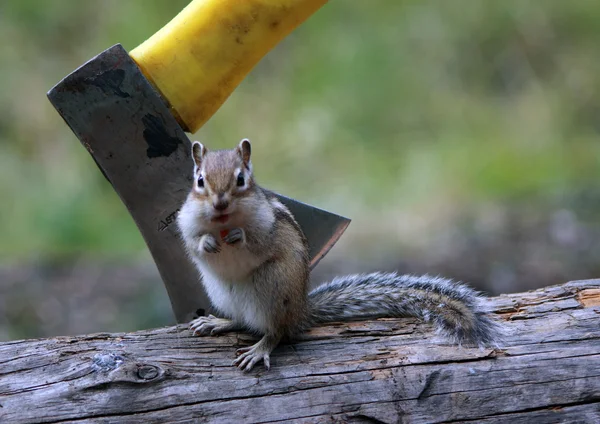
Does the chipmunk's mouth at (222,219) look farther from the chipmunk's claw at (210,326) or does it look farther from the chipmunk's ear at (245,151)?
the chipmunk's claw at (210,326)

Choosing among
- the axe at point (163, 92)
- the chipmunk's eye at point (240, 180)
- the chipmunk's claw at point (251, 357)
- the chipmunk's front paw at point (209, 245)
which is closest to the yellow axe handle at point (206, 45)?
the axe at point (163, 92)

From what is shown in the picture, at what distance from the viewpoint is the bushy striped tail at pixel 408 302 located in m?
2.47

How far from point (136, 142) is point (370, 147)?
380 cm

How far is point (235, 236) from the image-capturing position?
93.7 inches

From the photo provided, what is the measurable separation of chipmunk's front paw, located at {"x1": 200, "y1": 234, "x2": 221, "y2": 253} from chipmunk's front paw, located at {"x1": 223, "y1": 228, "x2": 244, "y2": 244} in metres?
0.03

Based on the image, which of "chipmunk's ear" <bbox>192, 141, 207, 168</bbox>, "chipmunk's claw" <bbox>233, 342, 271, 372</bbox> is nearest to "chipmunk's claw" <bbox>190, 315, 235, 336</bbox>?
"chipmunk's claw" <bbox>233, 342, 271, 372</bbox>

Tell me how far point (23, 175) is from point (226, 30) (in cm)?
395

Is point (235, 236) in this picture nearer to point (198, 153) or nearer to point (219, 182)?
point (219, 182)

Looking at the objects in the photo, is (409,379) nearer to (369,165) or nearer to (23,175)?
(369,165)

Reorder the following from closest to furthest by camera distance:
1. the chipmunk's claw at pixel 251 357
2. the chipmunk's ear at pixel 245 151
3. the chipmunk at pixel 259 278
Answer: the chipmunk's claw at pixel 251 357
the chipmunk at pixel 259 278
the chipmunk's ear at pixel 245 151

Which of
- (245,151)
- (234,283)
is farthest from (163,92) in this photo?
(234,283)

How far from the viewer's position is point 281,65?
670 cm

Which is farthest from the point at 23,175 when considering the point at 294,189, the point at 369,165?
the point at 369,165

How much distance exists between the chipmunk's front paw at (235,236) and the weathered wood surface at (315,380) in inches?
13.4
